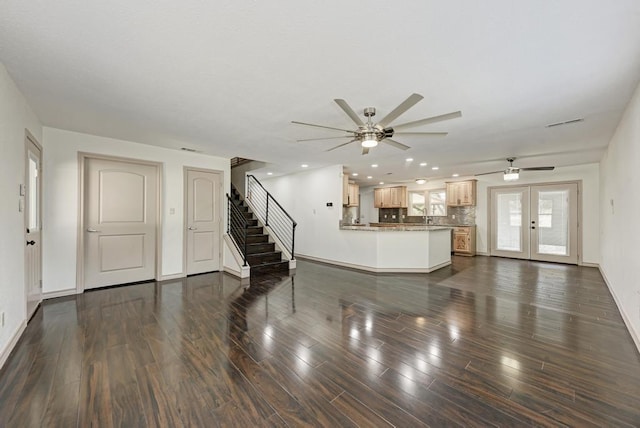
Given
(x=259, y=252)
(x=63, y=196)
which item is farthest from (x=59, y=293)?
(x=259, y=252)

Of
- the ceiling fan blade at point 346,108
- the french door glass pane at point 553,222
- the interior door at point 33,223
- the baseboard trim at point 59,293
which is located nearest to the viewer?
the ceiling fan blade at point 346,108

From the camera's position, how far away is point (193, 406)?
5.40 feet

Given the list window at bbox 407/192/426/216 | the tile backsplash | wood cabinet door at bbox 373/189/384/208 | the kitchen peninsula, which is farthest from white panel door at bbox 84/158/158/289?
window at bbox 407/192/426/216

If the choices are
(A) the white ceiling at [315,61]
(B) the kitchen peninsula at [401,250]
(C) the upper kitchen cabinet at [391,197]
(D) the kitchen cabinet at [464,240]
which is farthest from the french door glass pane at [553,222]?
(A) the white ceiling at [315,61]

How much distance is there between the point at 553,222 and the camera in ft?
22.4

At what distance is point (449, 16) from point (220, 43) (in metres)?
1.52

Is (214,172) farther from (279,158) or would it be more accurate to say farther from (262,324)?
(262,324)

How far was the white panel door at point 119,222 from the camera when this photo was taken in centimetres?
408

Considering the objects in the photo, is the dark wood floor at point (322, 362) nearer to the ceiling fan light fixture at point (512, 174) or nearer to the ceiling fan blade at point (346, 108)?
the ceiling fan blade at point (346, 108)

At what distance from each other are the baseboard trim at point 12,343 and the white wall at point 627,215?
213 inches

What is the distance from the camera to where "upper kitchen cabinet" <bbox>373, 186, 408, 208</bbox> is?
9.46m

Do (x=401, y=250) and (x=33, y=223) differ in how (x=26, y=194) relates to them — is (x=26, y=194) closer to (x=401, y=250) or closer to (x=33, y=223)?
(x=33, y=223)

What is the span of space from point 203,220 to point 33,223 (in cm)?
230

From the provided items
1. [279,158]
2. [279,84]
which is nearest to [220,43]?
[279,84]
